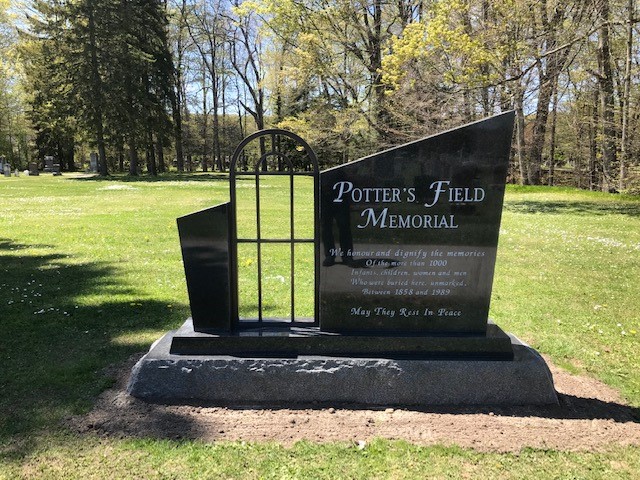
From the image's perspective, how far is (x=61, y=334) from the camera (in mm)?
5176

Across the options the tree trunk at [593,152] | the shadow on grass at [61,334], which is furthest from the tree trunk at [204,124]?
the shadow on grass at [61,334]

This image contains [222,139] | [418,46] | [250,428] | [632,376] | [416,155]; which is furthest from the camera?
[222,139]

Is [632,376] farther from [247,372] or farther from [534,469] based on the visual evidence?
[247,372]

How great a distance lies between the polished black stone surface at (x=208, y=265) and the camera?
389cm

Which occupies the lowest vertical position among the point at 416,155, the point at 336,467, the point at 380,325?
the point at 336,467

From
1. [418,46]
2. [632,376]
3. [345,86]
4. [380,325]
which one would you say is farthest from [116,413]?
[345,86]

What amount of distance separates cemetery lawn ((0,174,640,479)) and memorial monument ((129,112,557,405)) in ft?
1.96

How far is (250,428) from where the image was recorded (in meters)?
3.44

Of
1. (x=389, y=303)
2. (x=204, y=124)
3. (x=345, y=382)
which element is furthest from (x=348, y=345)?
(x=204, y=124)

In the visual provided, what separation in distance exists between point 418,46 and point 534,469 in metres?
14.8

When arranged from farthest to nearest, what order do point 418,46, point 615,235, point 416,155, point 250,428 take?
point 418,46 → point 615,235 → point 416,155 → point 250,428

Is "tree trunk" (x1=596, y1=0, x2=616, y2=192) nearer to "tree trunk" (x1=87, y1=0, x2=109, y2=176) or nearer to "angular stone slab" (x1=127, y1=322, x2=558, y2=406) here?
"angular stone slab" (x1=127, y1=322, x2=558, y2=406)

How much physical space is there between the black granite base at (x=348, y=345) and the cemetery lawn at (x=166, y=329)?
0.76 meters

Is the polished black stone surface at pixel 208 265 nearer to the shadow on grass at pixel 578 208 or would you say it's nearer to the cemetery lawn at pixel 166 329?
the cemetery lawn at pixel 166 329
